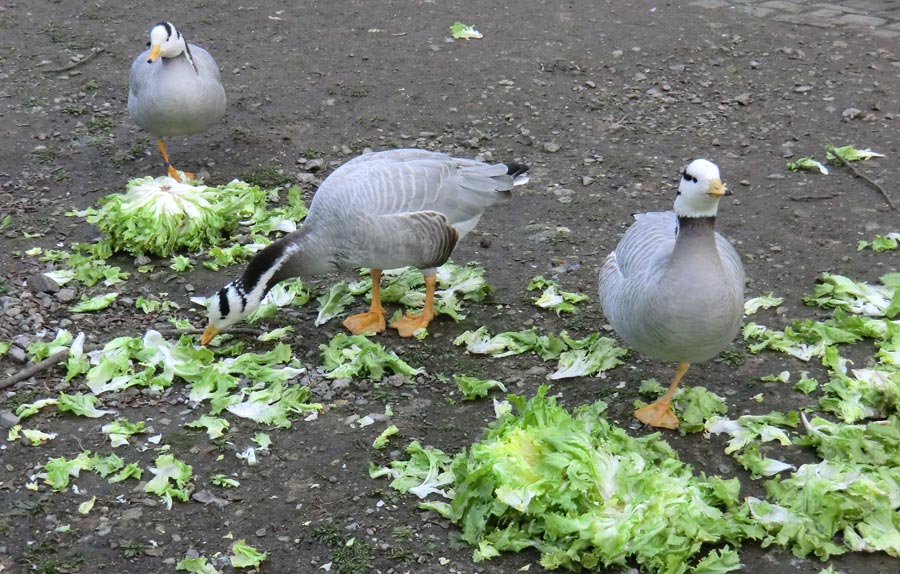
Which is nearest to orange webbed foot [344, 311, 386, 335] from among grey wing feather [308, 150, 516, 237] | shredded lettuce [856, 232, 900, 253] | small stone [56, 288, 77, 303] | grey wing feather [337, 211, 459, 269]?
grey wing feather [337, 211, 459, 269]

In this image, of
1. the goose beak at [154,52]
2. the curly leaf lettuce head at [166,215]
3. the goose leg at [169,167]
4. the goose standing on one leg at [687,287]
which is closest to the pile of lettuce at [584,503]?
the goose standing on one leg at [687,287]

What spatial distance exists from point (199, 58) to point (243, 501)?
5023mm

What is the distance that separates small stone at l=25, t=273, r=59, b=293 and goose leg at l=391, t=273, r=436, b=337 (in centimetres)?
247

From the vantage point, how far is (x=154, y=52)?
318 inches

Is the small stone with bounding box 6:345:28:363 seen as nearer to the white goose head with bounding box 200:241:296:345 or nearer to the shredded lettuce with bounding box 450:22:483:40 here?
the white goose head with bounding box 200:241:296:345

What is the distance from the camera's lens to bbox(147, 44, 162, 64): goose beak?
802 centimetres

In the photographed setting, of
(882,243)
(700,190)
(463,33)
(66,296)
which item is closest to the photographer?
(700,190)

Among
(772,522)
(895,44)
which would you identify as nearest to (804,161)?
(895,44)

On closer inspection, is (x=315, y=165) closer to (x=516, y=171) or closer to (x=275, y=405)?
(x=516, y=171)

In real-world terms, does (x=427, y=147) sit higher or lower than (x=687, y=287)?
lower

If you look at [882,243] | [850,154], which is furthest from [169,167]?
[850,154]

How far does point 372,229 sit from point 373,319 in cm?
82

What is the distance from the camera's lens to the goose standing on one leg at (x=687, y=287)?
4.63 meters

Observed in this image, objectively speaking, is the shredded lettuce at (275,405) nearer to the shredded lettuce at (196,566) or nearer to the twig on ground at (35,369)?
the shredded lettuce at (196,566)
